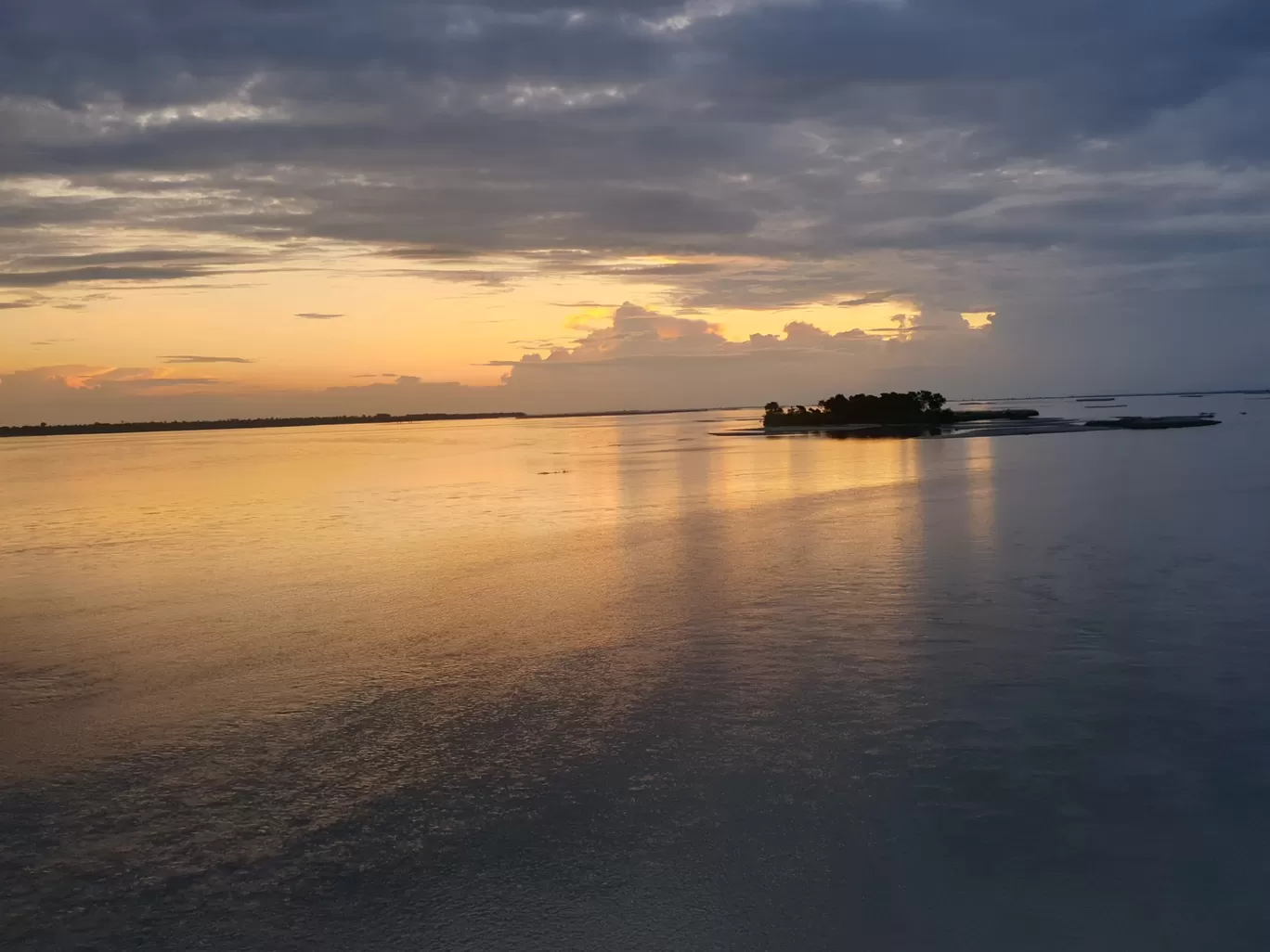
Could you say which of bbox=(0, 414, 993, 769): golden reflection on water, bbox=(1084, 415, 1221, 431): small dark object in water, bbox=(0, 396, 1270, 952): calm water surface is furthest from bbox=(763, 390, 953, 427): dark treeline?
bbox=(0, 396, 1270, 952): calm water surface

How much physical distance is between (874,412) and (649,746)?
301ft

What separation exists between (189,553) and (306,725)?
14553 mm

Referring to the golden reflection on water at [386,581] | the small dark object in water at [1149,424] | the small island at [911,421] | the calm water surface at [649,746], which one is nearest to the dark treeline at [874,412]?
the small island at [911,421]

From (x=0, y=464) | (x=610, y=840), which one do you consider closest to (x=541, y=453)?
(x=0, y=464)

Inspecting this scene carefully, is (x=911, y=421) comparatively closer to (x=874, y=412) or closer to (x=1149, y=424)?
(x=874, y=412)

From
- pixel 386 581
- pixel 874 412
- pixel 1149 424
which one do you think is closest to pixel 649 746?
pixel 386 581

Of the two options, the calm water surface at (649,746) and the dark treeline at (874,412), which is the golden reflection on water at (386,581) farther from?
the dark treeline at (874,412)

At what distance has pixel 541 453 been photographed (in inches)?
2751

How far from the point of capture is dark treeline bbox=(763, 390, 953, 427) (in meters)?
93.4

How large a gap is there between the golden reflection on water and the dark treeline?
5333 cm

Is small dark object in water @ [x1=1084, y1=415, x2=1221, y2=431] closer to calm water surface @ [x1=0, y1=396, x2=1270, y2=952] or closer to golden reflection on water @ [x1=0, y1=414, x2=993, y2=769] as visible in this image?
golden reflection on water @ [x1=0, y1=414, x2=993, y2=769]

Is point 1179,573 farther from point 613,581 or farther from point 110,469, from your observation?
point 110,469

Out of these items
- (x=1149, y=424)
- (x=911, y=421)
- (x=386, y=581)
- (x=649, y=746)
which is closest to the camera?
(x=649, y=746)

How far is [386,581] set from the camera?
18.9 m
